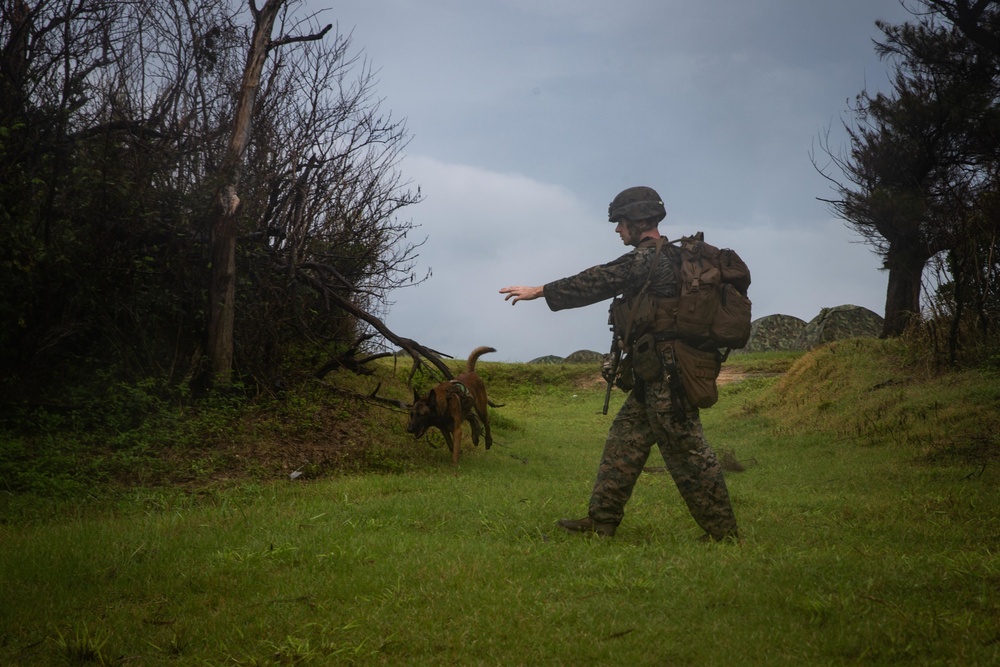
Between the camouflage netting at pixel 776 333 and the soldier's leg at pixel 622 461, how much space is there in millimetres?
21736

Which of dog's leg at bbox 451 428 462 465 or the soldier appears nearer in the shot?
the soldier

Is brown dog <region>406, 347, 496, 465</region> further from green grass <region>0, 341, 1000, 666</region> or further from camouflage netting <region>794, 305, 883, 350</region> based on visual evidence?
camouflage netting <region>794, 305, 883, 350</region>

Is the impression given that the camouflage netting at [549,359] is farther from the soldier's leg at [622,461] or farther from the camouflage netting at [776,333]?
the soldier's leg at [622,461]

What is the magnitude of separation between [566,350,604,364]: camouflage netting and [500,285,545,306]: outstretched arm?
18786 mm

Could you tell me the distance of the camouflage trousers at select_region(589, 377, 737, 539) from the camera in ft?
20.1

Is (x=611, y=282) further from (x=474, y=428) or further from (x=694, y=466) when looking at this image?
(x=474, y=428)

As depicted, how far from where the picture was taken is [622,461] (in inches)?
252

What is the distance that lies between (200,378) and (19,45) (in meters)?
4.48

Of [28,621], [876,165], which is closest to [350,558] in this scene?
[28,621]

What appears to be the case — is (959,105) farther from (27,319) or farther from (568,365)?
(27,319)

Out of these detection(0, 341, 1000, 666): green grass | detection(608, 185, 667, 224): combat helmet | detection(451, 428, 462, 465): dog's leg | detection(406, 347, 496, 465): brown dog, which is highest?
detection(608, 185, 667, 224): combat helmet

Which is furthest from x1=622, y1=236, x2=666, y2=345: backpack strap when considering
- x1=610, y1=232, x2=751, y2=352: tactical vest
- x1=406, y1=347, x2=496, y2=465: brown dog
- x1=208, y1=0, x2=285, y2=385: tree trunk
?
x1=208, y1=0, x2=285, y2=385: tree trunk

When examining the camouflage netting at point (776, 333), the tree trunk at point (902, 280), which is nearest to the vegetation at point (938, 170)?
the tree trunk at point (902, 280)

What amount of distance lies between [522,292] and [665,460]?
1.62 m
